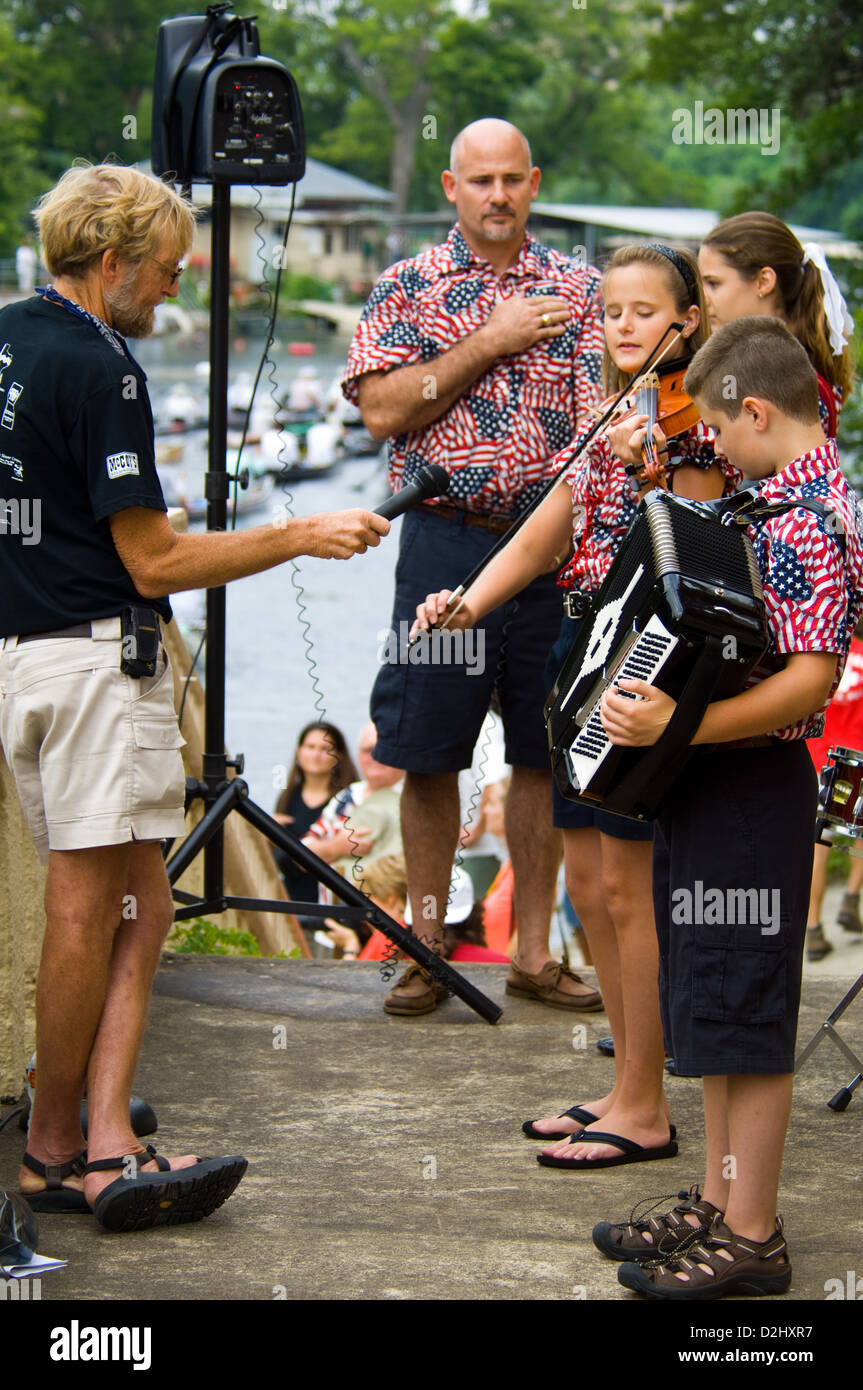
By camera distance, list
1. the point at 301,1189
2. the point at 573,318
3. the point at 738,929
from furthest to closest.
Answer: the point at 573,318 < the point at 301,1189 < the point at 738,929

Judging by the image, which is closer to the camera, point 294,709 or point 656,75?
point 656,75

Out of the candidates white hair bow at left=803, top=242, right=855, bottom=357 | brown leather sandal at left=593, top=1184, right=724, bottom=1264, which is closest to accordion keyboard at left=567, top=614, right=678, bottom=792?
brown leather sandal at left=593, top=1184, right=724, bottom=1264

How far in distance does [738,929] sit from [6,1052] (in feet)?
6.08

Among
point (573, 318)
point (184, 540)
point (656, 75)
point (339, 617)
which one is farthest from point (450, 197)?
point (339, 617)

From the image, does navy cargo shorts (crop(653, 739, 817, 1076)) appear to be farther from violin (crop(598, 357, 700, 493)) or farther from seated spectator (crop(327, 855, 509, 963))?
seated spectator (crop(327, 855, 509, 963))

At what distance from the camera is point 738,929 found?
2877mm

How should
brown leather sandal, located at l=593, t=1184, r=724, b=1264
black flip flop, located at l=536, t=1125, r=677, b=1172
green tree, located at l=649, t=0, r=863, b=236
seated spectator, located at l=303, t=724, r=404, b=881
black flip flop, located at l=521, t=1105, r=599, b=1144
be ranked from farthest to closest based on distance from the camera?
green tree, located at l=649, t=0, r=863, b=236 → seated spectator, located at l=303, t=724, r=404, b=881 → black flip flop, located at l=521, t=1105, r=599, b=1144 → black flip flop, located at l=536, t=1125, r=677, b=1172 → brown leather sandal, located at l=593, t=1184, r=724, b=1264

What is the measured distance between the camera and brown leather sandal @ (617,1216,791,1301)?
295 centimetres

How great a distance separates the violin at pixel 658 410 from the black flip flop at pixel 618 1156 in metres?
1.37

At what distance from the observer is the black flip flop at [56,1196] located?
3299 mm

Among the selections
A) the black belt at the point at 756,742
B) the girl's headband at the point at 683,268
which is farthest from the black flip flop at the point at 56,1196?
the girl's headband at the point at 683,268

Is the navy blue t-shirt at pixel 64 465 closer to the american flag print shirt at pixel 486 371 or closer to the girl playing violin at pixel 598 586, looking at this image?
the girl playing violin at pixel 598 586

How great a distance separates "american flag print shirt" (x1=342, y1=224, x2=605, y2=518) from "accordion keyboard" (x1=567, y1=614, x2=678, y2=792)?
1.64m

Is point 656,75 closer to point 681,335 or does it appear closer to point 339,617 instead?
point 681,335
